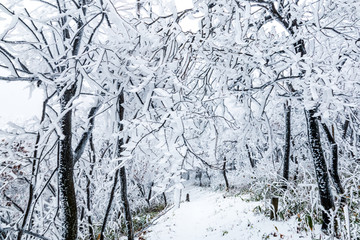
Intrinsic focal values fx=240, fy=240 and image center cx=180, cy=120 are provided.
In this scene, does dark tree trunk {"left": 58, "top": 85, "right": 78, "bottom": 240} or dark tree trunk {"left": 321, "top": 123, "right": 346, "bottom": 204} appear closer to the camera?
dark tree trunk {"left": 58, "top": 85, "right": 78, "bottom": 240}

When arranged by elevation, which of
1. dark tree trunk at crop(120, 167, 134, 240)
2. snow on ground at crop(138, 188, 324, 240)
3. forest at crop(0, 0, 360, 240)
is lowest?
snow on ground at crop(138, 188, 324, 240)

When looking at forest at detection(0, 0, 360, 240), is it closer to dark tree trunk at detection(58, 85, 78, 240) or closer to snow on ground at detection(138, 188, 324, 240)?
dark tree trunk at detection(58, 85, 78, 240)

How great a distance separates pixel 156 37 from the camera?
177cm

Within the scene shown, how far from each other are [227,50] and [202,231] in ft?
29.4

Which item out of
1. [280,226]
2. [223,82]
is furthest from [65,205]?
[280,226]

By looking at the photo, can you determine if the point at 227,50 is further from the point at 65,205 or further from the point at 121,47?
the point at 65,205

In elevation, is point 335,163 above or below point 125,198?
above

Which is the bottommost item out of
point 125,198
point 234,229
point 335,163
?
point 234,229

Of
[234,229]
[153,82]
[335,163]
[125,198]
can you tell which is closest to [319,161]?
[335,163]

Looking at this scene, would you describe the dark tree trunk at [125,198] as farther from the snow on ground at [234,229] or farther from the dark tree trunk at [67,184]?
the snow on ground at [234,229]

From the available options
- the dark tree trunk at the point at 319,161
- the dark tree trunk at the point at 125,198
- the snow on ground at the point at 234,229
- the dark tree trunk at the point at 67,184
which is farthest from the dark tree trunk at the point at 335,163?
the dark tree trunk at the point at 67,184

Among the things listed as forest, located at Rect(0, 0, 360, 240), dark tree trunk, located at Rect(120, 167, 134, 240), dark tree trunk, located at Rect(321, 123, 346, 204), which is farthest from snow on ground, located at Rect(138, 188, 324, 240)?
forest, located at Rect(0, 0, 360, 240)

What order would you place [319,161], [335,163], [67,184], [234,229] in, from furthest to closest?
[234,229] < [335,163] < [319,161] < [67,184]

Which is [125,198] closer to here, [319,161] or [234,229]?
[319,161]
